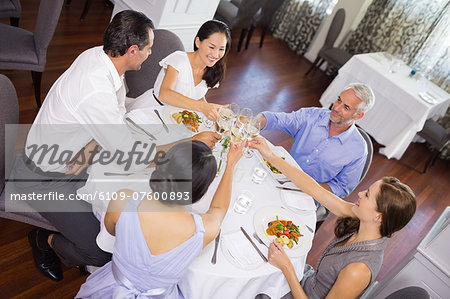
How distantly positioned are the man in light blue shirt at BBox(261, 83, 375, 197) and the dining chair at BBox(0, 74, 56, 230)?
59.0 inches

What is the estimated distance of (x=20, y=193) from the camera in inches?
69.4

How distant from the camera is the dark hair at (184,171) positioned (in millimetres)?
1240

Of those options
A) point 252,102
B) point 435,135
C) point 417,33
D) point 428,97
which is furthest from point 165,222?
point 417,33

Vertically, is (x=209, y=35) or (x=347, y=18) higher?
(x=347, y=18)

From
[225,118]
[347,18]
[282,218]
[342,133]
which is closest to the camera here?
[282,218]

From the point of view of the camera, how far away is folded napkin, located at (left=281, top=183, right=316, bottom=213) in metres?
1.88

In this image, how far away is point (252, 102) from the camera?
183 inches

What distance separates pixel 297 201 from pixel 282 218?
18 centimetres

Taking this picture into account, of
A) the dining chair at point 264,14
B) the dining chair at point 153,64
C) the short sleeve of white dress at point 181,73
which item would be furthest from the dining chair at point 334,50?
the short sleeve of white dress at point 181,73

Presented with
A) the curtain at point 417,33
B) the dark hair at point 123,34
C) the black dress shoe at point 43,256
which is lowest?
the black dress shoe at point 43,256

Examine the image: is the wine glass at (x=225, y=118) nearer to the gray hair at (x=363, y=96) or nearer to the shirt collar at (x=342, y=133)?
the shirt collar at (x=342, y=133)

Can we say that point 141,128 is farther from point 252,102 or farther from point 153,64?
point 252,102

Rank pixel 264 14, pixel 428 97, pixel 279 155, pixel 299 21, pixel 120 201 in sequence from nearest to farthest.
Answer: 1. pixel 120 201
2. pixel 279 155
3. pixel 428 97
4. pixel 264 14
5. pixel 299 21

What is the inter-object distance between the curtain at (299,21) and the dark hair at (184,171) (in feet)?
18.1
